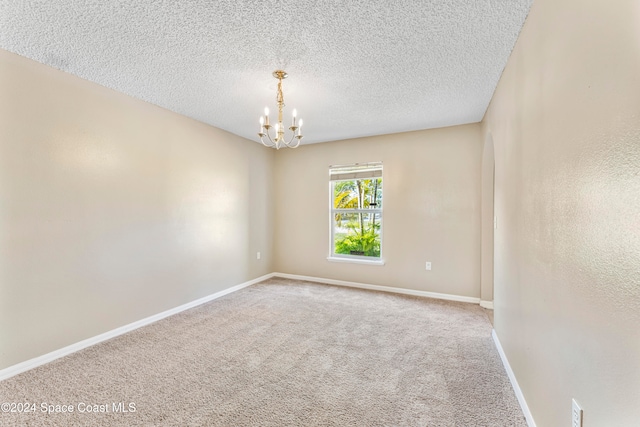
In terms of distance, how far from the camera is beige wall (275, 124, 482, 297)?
371cm

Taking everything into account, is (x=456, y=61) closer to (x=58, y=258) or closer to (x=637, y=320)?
(x=637, y=320)

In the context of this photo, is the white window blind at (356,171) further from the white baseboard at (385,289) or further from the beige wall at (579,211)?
the beige wall at (579,211)

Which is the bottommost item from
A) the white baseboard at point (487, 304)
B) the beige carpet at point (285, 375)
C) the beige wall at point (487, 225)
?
the beige carpet at point (285, 375)

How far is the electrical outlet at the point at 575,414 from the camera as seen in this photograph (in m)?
1.01

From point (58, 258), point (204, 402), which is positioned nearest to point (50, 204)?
point (58, 258)

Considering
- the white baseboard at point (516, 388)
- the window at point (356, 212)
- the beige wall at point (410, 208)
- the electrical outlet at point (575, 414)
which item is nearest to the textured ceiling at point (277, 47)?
the beige wall at point (410, 208)

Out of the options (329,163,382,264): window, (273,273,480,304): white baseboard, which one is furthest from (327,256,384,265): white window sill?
(273,273,480,304): white baseboard

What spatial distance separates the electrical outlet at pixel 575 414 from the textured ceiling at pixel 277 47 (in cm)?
198

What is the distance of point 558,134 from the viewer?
1.21 metres

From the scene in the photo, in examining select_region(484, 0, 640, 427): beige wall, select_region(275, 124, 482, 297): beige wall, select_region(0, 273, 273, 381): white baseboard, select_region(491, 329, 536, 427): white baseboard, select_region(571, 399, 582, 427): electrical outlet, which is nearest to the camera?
select_region(484, 0, 640, 427): beige wall

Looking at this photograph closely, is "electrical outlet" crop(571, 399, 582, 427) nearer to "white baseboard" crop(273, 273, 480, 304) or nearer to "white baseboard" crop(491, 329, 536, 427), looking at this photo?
"white baseboard" crop(491, 329, 536, 427)

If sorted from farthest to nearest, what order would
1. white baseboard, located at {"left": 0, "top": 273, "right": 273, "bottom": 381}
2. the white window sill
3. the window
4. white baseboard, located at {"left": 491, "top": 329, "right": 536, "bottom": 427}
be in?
the window, the white window sill, white baseboard, located at {"left": 0, "top": 273, "right": 273, "bottom": 381}, white baseboard, located at {"left": 491, "top": 329, "right": 536, "bottom": 427}

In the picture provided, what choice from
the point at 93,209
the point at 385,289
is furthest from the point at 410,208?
the point at 93,209

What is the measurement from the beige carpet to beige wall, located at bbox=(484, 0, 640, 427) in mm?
535
